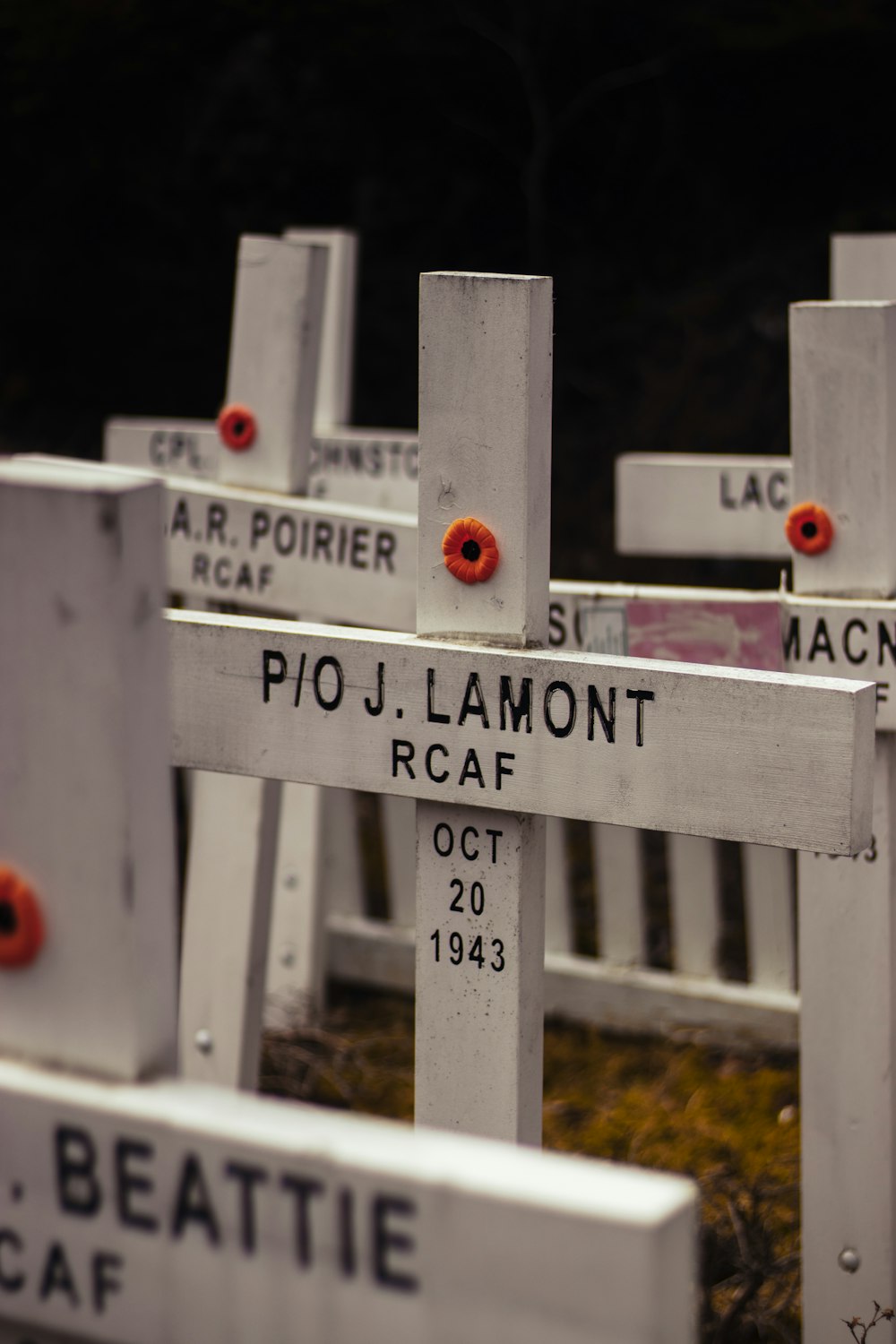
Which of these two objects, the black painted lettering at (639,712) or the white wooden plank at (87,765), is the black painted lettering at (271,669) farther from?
the white wooden plank at (87,765)

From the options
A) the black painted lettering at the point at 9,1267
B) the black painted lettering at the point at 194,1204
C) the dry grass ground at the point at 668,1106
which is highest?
the black painted lettering at the point at 194,1204

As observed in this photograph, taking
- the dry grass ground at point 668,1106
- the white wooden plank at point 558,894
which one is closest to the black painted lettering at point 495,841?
the dry grass ground at point 668,1106

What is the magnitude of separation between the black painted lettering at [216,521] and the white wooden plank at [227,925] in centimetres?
47

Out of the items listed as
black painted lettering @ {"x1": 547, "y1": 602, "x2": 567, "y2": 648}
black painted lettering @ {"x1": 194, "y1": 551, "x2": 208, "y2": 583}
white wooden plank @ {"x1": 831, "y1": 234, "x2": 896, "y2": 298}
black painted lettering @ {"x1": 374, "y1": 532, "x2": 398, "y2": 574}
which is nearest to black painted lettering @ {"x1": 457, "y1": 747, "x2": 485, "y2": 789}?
black painted lettering @ {"x1": 547, "y1": 602, "x2": 567, "y2": 648}

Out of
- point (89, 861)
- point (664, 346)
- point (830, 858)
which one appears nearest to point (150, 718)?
point (89, 861)

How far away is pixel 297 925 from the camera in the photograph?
4.86 meters

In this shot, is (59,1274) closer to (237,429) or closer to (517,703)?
(517,703)

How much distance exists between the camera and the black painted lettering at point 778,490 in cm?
341

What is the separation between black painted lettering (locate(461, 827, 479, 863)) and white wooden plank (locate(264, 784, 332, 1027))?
2.52m

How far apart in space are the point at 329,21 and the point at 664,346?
197 cm

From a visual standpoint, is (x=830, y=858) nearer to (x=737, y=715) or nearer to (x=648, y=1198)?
(x=737, y=715)

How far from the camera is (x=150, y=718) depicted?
4.19 ft

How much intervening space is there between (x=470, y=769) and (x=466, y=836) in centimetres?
10

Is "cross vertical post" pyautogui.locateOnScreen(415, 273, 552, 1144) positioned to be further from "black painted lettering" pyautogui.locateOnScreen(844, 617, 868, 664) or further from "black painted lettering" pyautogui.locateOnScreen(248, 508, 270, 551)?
"black painted lettering" pyautogui.locateOnScreen(248, 508, 270, 551)
